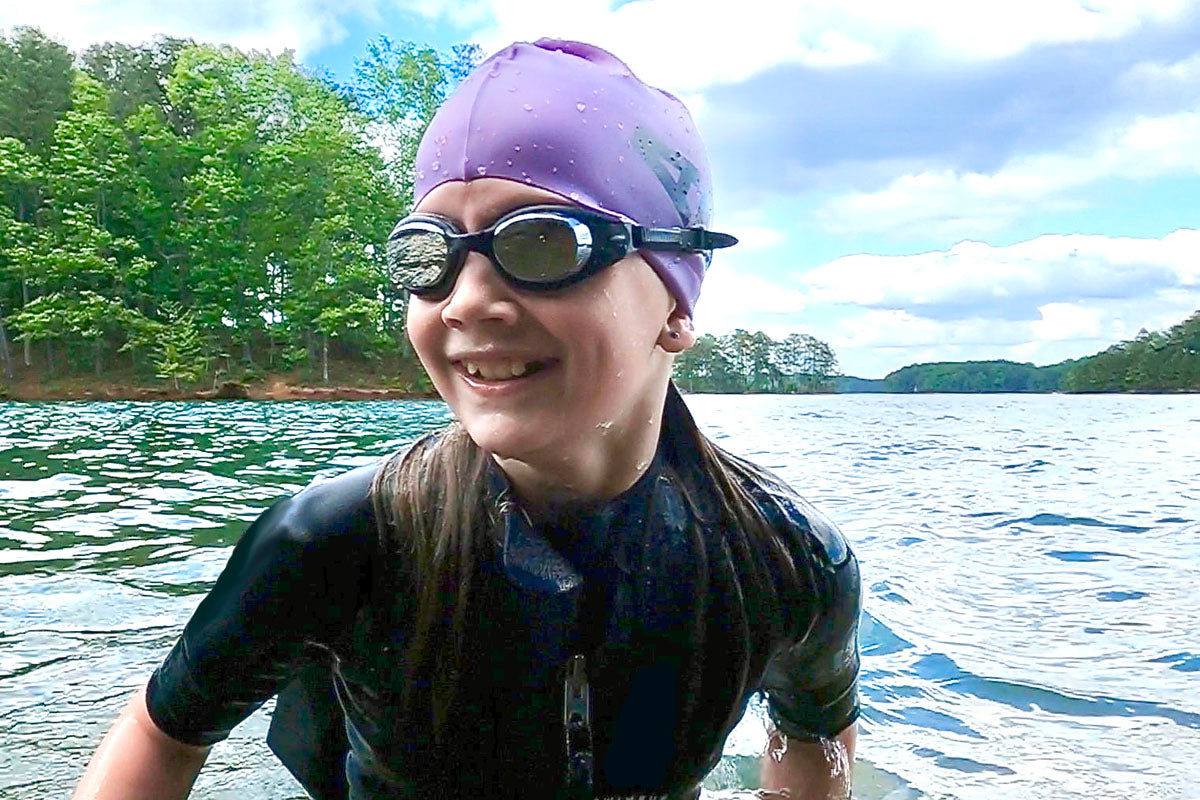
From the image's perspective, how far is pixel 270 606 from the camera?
1.43 meters

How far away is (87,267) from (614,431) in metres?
31.4

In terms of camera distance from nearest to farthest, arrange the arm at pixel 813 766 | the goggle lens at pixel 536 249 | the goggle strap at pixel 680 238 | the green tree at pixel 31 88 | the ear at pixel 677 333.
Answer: the goggle lens at pixel 536 249 < the goggle strap at pixel 680 238 < the ear at pixel 677 333 < the arm at pixel 813 766 < the green tree at pixel 31 88

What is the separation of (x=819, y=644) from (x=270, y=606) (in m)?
0.89

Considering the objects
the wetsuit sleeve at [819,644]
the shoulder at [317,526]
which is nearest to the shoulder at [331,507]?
the shoulder at [317,526]

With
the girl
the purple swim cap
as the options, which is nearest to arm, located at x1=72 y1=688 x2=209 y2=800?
the girl

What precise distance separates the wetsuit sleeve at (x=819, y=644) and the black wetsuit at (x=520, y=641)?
0.5 inches

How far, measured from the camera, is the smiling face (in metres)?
1.28

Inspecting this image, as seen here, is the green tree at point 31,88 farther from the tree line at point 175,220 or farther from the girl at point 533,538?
the girl at point 533,538

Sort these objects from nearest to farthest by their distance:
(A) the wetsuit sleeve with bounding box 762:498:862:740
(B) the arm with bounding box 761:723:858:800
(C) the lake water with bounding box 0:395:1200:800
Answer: (A) the wetsuit sleeve with bounding box 762:498:862:740
(B) the arm with bounding box 761:723:858:800
(C) the lake water with bounding box 0:395:1200:800

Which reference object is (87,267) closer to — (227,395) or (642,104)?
(227,395)

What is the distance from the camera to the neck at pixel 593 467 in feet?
4.67

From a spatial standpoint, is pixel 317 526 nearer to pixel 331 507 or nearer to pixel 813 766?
A: pixel 331 507

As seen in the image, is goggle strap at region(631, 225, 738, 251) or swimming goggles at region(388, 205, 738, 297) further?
goggle strap at region(631, 225, 738, 251)

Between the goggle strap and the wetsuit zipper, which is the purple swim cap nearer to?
the goggle strap
